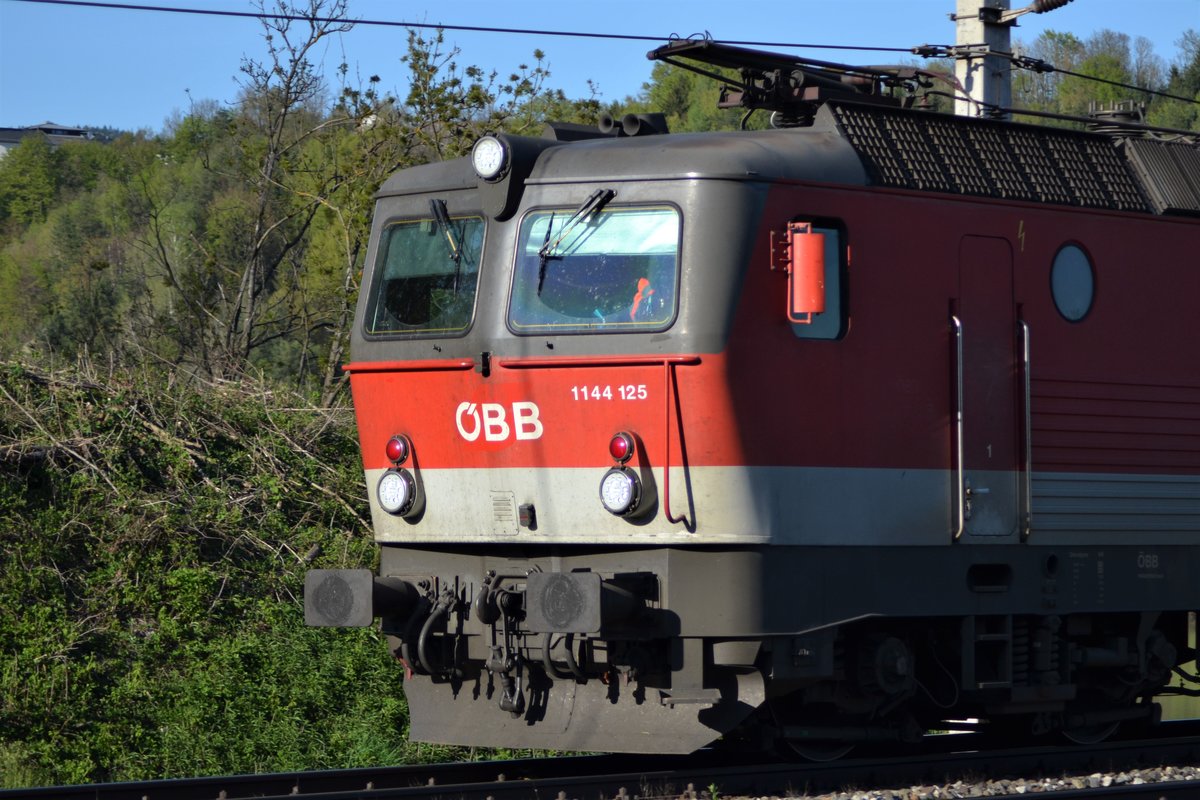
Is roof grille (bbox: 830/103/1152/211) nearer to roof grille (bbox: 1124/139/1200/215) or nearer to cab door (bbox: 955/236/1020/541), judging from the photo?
roof grille (bbox: 1124/139/1200/215)

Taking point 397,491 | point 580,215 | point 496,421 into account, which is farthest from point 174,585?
point 580,215

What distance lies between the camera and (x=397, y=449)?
898 centimetres

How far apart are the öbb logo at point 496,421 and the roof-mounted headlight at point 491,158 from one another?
1261 millimetres

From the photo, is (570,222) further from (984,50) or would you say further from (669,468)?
(984,50)

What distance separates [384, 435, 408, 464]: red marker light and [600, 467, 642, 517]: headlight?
1.48 metres

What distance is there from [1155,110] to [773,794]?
5920cm

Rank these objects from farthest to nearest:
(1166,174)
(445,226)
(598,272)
Result: (1166,174) → (445,226) → (598,272)

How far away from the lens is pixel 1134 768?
30.9 ft

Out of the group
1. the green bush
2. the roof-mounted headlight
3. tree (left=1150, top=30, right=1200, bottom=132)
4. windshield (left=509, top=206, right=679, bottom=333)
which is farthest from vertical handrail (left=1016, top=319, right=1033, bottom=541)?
tree (left=1150, top=30, right=1200, bottom=132)

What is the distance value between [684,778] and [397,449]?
96.7 inches

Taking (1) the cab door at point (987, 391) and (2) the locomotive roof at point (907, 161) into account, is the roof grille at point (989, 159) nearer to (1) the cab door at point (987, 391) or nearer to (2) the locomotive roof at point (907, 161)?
(2) the locomotive roof at point (907, 161)

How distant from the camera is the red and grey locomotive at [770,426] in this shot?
8.01 meters

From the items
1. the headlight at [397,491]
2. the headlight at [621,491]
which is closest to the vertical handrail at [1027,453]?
the headlight at [621,491]

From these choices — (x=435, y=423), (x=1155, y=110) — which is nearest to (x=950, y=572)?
(x=435, y=423)
